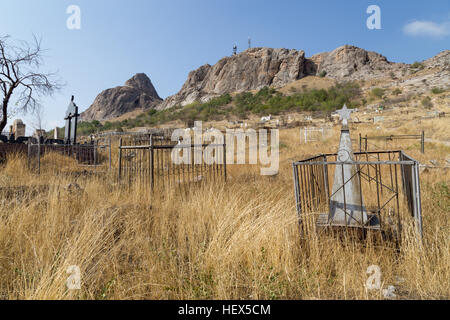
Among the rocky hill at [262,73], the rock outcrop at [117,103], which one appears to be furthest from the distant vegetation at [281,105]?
the rock outcrop at [117,103]

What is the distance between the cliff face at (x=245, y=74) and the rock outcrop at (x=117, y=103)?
700 inches

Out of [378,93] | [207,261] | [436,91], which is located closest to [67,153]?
[207,261]

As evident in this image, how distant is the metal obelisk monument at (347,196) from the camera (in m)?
3.26

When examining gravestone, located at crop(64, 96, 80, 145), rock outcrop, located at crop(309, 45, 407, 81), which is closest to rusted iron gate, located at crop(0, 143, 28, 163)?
gravestone, located at crop(64, 96, 80, 145)

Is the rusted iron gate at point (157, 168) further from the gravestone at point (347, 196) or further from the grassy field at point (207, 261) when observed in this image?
the gravestone at point (347, 196)

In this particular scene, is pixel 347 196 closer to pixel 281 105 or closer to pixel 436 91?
pixel 436 91

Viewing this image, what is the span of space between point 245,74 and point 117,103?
189 feet

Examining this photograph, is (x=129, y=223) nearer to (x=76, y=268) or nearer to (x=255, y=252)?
(x=76, y=268)

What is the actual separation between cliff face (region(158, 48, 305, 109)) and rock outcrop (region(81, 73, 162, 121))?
1778 centimetres

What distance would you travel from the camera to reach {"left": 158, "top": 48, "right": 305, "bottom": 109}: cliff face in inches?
3376

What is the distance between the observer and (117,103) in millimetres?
110438

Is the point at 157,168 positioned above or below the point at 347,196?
above
